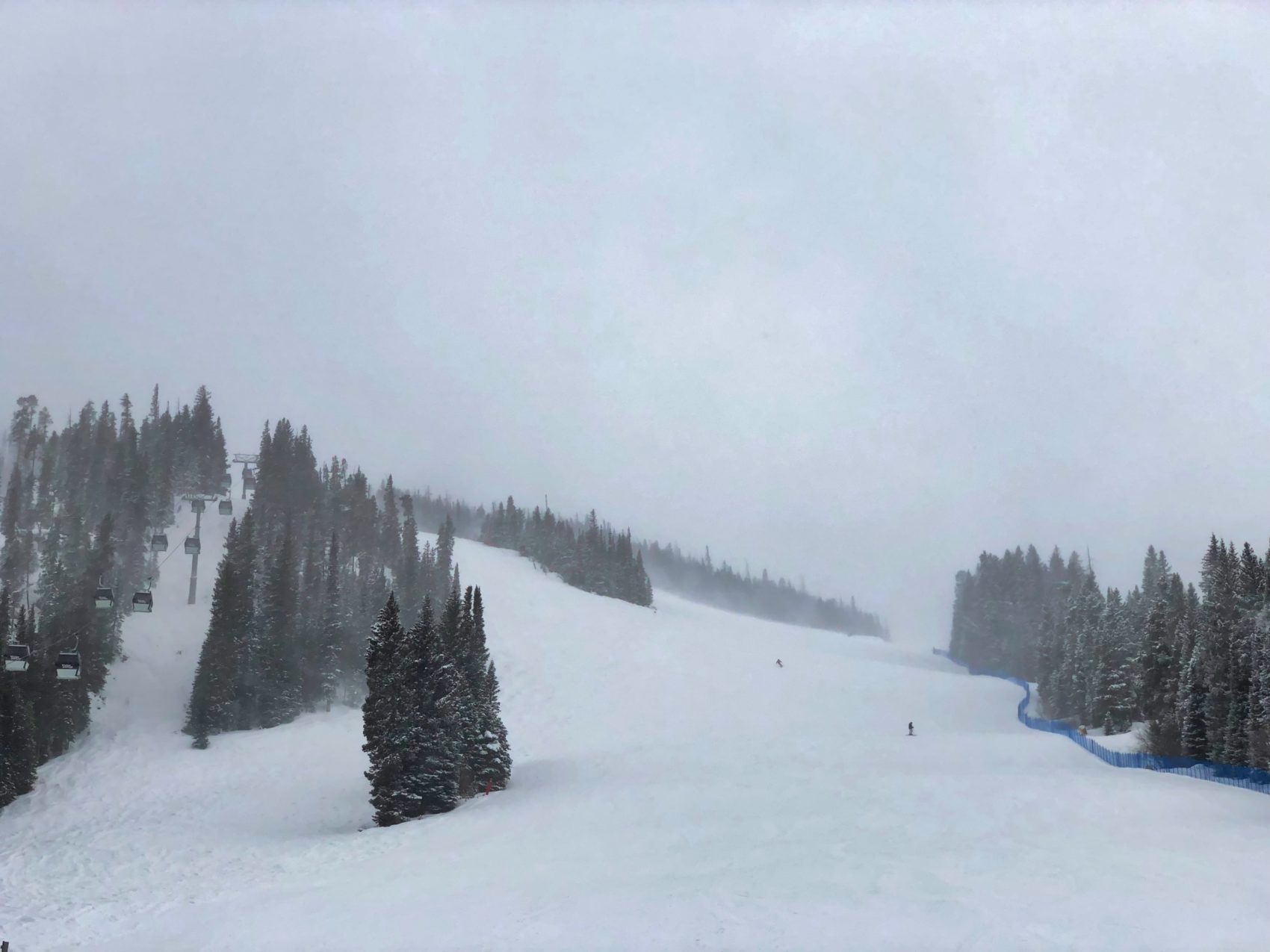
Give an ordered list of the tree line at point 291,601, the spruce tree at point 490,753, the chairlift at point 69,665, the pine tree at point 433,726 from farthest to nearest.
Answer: the tree line at point 291,601 → the chairlift at point 69,665 → the spruce tree at point 490,753 → the pine tree at point 433,726

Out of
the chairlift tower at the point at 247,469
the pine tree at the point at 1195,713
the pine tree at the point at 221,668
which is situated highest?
the chairlift tower at the point at 247,469

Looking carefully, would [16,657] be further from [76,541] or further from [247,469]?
[247,469]

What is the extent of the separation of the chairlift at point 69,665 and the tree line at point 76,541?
2242 millimetres

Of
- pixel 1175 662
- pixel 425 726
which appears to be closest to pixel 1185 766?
pixel 1175 662

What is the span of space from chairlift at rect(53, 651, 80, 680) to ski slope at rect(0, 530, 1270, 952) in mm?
6333

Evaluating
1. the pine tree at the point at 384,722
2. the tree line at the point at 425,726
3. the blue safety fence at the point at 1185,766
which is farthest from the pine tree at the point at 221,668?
the blue safety fence at the point at 1185,766

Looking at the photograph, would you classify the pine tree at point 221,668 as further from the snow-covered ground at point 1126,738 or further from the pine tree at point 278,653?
the snow-covered ground at point 1126,738

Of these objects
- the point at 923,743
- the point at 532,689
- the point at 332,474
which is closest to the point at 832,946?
the point at 923,743

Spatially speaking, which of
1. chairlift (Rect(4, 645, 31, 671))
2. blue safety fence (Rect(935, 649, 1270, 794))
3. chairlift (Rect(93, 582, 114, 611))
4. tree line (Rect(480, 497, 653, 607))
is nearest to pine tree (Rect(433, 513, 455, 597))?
tree line (Rect(480, 497, 653, 607))

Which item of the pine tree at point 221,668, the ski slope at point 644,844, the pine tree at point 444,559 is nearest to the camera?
the ski slope at point 644,844

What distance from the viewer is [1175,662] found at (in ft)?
174

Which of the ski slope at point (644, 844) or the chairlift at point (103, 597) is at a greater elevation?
the chairlift at point (103, 597)

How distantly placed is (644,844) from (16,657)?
37.5m

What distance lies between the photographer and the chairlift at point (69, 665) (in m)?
46.4
